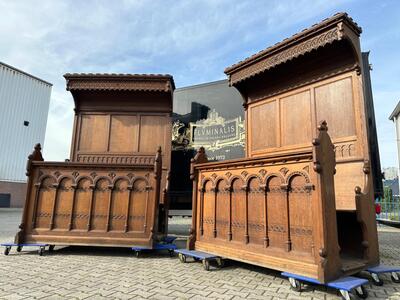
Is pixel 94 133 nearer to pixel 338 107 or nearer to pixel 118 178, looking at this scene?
pixel 118 178

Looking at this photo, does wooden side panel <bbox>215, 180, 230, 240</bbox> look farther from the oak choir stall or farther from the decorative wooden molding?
the decorative wooden molding

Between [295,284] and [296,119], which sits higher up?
[296,119]

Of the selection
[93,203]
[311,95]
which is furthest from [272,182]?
[93,203]

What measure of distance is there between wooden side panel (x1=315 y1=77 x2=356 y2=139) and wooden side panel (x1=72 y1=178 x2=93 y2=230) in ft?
17.5

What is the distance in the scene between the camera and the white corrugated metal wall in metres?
19.0

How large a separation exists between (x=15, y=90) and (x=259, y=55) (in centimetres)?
1983

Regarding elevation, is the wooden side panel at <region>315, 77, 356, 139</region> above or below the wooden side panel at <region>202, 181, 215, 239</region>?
above

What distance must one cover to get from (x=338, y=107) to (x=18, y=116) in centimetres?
2217

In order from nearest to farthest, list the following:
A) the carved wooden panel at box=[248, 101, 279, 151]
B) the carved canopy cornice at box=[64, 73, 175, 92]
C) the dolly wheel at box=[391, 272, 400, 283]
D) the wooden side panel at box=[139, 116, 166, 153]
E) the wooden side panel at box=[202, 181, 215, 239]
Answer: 1. the dolly wheel at box=[391, 272, 400, 283]
2. the wooden side panel at box=[202, 181, 215, 239]
3. the carved wooden panel at box=[248, 101, 279, 151]
4. the carved canopy cornice at box=[64, 73, 175, 92]
5. the wooden side panel at box=[139, 116, 166, 153]

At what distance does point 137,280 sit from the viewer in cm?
370

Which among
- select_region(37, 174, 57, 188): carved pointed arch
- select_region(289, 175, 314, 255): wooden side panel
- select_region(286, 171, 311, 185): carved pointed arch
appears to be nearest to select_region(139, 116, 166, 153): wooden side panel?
select_region(37, 174, 57, 188): carved pointed arch

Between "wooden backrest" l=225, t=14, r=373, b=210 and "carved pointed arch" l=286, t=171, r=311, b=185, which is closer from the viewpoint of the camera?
"carved pointed arch" l=286, t=171, r=311, b=185

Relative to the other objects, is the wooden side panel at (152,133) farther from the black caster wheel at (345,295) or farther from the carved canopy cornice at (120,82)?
the black caster wheel at (345,295)

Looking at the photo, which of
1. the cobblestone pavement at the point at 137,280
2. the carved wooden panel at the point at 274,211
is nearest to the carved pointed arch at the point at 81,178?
the cobblestone pavement at the point at 137,280
